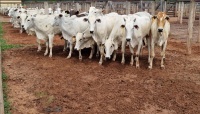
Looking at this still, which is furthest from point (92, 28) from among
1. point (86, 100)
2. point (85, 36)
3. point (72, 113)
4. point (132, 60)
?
point (72, 113)

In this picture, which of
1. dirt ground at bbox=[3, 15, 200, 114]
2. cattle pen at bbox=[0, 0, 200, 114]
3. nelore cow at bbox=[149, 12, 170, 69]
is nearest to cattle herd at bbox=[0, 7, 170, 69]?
nelore cow at bbox=[149, 12, 170, 69]

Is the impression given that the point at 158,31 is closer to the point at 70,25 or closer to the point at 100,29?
the point at 100,29

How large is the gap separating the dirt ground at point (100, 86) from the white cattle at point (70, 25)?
0.79 metres

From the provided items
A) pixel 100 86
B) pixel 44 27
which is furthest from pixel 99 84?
pixel 44 27

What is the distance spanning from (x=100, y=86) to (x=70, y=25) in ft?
12.6

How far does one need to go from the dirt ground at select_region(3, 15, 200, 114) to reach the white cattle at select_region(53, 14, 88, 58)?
79cm

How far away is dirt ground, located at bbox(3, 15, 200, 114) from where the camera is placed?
272 inches

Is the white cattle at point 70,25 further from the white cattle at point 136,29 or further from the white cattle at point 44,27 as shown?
the white cattle at point 136,29

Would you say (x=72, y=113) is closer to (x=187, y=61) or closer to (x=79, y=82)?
(x=79, y=82)

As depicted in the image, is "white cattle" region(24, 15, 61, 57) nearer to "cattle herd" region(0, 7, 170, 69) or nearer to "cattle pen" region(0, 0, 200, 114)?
"cattle herd" region(0, 7, 170, 69)

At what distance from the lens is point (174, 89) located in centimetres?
791

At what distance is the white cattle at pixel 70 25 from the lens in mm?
11047

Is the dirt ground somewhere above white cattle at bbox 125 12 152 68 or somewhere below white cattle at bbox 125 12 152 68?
below

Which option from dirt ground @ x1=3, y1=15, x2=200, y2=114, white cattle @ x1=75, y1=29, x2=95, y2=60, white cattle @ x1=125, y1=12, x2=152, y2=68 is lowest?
dirt ground @ x1=3, y1=15, x2=200, y2=114
